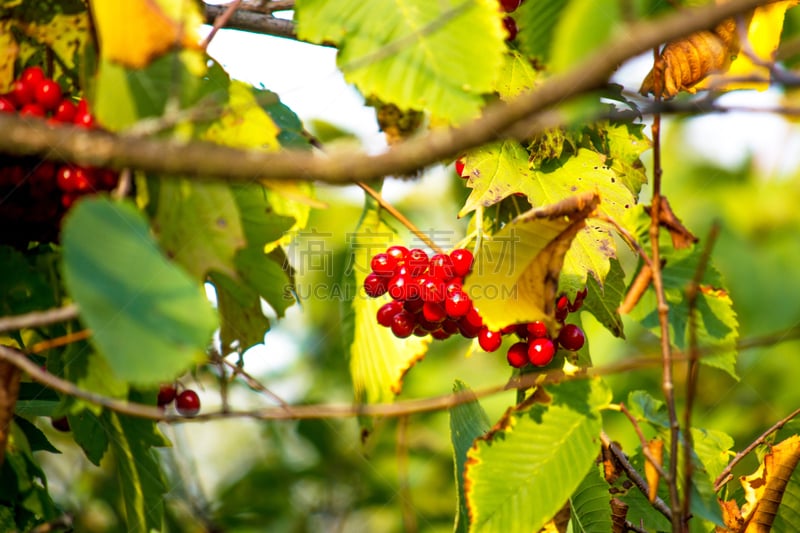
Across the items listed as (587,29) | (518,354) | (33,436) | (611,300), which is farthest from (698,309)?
(33,436)

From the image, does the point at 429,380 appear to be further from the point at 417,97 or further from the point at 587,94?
the point at 587,94

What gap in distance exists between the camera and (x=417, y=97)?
1035mm

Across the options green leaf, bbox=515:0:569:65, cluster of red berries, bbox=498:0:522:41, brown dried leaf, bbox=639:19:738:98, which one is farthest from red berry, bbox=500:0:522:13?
brown dried leaf, bbox=639:19:738:98

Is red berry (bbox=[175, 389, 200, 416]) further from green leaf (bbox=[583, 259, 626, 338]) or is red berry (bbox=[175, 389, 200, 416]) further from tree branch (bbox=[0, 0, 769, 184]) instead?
tree branch (bbox=[0, 0, 769, 184])

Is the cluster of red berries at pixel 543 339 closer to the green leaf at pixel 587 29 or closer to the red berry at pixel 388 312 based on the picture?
the red berry at pixel 388 312

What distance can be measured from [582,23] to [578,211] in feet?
1.49

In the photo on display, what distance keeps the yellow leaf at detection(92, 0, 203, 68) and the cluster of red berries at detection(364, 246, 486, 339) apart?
0.57m

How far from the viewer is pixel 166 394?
1.51 metres

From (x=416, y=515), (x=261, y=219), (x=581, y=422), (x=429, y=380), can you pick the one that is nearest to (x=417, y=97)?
(x=261, y=219)

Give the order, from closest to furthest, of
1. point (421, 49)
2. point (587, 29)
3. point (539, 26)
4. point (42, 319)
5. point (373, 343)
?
point (587, 29)
point (42, 319)
point (421, 49)
point (539, 26)
point (373, 343)

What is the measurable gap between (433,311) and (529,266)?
24 centimetres

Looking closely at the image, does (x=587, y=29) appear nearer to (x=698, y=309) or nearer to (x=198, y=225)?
(x=198, y=225)

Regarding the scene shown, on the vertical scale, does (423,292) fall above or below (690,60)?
below

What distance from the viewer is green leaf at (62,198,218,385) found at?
707 mm
